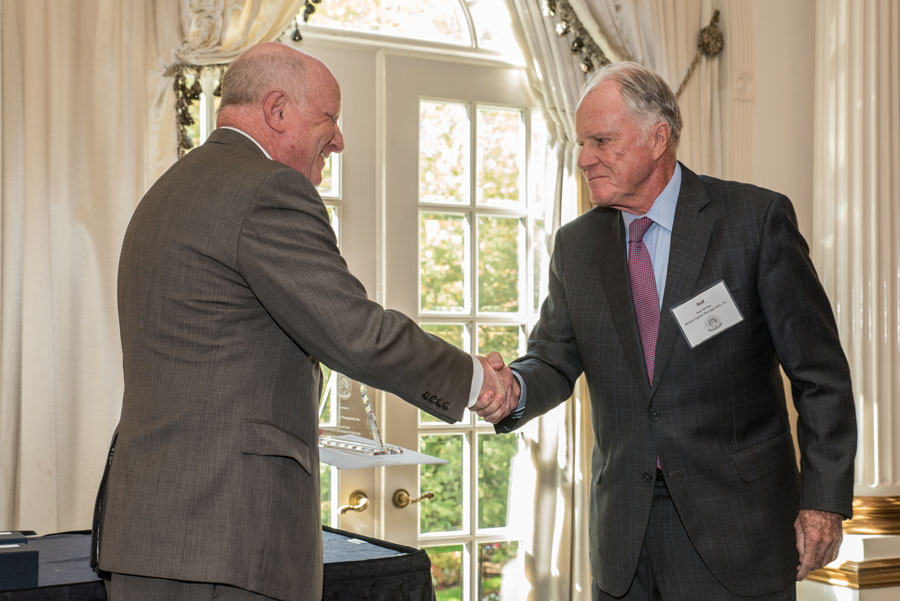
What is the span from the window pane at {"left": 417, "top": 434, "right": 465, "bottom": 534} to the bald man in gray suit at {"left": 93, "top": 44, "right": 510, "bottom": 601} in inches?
71.4

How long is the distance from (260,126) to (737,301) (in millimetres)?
1031

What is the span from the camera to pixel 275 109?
67.0 inches

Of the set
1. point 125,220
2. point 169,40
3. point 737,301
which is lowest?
point 737,301

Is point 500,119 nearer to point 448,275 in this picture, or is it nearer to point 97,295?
point 448,275

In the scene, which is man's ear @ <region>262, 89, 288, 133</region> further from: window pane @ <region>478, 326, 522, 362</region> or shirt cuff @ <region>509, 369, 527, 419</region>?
window pane @ <region>478, 326, 522, 362</region>

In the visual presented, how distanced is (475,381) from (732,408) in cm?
54

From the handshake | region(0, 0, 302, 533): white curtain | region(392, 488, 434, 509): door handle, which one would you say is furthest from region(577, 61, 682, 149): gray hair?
region(392, 488, 434, 509): door handle

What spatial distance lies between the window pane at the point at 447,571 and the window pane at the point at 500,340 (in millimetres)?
780

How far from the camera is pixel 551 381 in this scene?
2.15 m

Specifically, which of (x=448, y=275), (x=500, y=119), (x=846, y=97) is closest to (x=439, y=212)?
(x=448, y=275)

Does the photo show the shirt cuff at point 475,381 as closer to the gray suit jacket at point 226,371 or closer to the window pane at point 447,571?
the gray suit jacket at point 226,371

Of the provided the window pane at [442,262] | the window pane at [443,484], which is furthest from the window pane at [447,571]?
the window pane at [442,262]

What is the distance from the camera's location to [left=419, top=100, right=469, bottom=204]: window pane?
340 cm

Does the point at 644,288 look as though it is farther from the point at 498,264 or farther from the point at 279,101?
the point at 498,264
